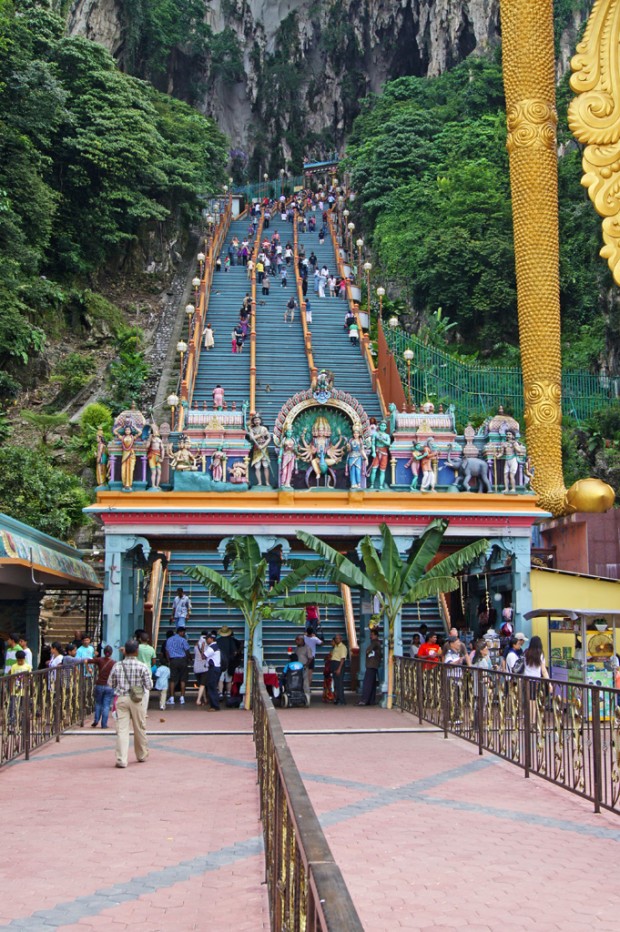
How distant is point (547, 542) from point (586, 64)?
1764cm

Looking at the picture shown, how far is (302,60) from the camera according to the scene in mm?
74562

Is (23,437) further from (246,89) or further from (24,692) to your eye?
(246,89)

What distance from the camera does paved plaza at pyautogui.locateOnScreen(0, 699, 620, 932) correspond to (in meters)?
5.36

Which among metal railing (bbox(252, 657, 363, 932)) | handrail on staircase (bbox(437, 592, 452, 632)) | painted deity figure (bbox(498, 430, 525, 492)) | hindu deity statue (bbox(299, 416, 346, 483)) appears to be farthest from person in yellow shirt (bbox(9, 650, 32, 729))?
handrail on staircase (bbox(437, 592, 452, 632))

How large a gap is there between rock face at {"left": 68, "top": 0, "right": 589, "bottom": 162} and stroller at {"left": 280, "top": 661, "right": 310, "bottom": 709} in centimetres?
5764

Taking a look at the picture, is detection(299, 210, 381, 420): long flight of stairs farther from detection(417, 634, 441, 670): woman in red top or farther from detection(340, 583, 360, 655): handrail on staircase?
detection(417, 634, 441, 670): woman in red top

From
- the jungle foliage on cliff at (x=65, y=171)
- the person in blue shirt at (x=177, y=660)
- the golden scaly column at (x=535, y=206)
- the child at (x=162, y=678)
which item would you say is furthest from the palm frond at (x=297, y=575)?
the jungle foliage on cliff at (x=65, y=171)

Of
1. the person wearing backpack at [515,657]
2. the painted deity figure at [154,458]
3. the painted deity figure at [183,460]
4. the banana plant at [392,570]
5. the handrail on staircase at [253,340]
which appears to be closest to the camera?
the person wearing backpack at [515,657]

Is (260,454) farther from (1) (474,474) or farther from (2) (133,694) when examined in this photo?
(2) (133,694)

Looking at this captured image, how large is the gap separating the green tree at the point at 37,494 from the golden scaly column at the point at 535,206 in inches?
426

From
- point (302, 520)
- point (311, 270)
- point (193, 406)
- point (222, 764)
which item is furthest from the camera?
point (311, 270)

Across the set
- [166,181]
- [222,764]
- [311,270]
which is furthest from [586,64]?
[166,181]

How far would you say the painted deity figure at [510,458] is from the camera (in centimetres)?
1903

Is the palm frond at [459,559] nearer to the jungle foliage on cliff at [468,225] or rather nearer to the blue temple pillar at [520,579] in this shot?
the blue temple pillar at [520,579]
